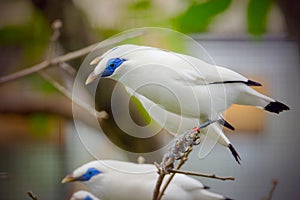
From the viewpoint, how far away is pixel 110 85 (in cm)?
99

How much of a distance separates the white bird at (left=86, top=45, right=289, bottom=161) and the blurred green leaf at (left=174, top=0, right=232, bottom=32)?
7 cm

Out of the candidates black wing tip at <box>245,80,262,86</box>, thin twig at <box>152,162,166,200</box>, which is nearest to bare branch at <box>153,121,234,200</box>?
thin twig at <box>152,162,166,200</box>

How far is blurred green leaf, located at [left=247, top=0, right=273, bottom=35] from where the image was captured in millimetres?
1026

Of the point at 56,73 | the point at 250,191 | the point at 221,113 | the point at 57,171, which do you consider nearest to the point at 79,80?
the point at 56,73

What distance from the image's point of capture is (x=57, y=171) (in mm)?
1012

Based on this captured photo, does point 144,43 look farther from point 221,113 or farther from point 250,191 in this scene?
point 250,191

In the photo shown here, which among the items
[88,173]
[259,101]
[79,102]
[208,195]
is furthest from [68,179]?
[259,101]

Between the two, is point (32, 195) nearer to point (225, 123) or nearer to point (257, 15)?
point (225, 123)

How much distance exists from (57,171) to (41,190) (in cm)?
5

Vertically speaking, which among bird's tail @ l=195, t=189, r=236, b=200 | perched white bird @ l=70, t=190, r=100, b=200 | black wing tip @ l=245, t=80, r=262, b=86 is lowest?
bird's tail @ l=195, t=189, r=236, b=200

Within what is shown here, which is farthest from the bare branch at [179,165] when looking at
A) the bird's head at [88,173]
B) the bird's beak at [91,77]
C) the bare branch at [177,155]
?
the bird's beak at [91,77]

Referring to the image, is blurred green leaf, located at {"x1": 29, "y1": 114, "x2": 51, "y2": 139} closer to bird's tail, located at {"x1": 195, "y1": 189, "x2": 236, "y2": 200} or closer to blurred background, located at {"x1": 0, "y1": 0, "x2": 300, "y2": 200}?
blurred background, located at {"x1": 0, "y1": 0, "x2": 300, "y2": 200}

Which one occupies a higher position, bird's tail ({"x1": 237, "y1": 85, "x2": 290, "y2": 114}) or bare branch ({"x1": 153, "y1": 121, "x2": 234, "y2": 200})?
bird's tail ({"x1": 237, "y1": 85, "x2": 290, "y2": 114})

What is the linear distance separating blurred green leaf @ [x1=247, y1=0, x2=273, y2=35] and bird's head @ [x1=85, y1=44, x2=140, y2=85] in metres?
0.24
